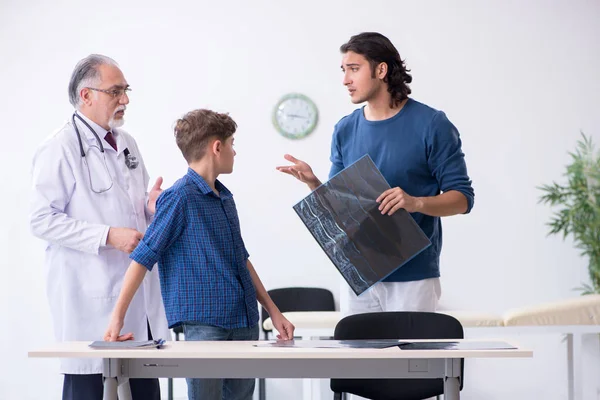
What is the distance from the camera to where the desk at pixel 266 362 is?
2.04 meters

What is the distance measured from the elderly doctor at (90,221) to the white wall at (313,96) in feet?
8.23

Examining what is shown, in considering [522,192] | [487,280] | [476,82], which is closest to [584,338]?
[487,280]

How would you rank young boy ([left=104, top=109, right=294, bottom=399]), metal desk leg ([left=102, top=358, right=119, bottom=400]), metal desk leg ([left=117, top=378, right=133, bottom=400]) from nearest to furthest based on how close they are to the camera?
metal desk leg ([left=102, top=358, right=119, bottom=400])
metal desk leg ([left=117, top=378, right=133, bottom=400])
young boy ([left=104, top=109, right=294, bottom=399])

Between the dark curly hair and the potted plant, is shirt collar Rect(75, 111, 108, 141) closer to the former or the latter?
the dark curly hair

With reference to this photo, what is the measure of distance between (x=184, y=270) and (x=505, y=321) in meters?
2.18

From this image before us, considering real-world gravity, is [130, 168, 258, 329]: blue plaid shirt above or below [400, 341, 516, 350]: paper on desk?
above

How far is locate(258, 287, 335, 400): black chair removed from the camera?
518 cm

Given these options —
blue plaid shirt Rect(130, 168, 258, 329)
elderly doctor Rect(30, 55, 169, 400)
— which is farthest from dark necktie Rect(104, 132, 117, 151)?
blue plaid shirt Rect(130, 168, 258, 329)

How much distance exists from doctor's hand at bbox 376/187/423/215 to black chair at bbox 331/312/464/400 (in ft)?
1.27

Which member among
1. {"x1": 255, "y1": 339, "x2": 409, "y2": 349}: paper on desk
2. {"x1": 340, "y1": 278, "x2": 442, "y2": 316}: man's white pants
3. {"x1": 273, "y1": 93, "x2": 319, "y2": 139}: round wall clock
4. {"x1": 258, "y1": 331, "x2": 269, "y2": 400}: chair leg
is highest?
{"x1": 273, "y1": 93, "x2": 319, "y2": 139}: round wall clock

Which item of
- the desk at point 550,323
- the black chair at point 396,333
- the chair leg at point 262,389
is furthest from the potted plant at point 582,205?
the black chair at point 396,333

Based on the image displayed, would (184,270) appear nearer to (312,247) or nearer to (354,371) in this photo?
(354,371)

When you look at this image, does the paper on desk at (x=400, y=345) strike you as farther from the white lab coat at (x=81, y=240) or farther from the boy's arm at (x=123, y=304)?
the white lab coat at (x=81, y=240)

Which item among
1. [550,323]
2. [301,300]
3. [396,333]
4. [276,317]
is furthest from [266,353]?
[301,300]
